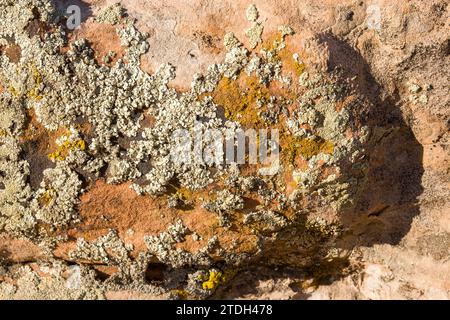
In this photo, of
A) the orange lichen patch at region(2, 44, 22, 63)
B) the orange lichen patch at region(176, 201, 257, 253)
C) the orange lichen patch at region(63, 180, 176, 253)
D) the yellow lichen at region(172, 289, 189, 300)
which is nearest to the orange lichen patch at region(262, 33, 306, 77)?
the orange lichen patch at region(176, 201, 257, 253)

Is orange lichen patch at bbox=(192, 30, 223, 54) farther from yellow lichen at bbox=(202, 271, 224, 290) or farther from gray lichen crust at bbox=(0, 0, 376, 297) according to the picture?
yellow lichen at bbox=(202, 271, 224, 290)

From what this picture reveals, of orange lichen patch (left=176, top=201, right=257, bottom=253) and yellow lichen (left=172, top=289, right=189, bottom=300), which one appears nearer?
orange lichen patch (left=176, top=201, right=257, bottom=253)

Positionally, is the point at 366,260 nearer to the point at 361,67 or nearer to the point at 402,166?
the point at 402,166

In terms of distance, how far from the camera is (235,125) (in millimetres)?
3494

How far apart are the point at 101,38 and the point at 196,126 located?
0.85 metres

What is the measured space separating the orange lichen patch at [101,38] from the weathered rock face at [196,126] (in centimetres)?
1

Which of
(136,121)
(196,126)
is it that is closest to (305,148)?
(196,126)

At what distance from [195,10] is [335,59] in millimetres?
986

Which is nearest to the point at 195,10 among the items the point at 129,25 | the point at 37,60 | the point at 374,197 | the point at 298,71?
the point at 129,25

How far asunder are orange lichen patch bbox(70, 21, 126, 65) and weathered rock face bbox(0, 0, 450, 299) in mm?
14

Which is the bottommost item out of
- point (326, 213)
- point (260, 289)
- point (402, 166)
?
point (260, 289)

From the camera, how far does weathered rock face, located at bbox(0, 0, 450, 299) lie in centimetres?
348

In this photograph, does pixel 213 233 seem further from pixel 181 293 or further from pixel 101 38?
pixel 101 38

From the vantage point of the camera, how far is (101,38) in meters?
3.55
